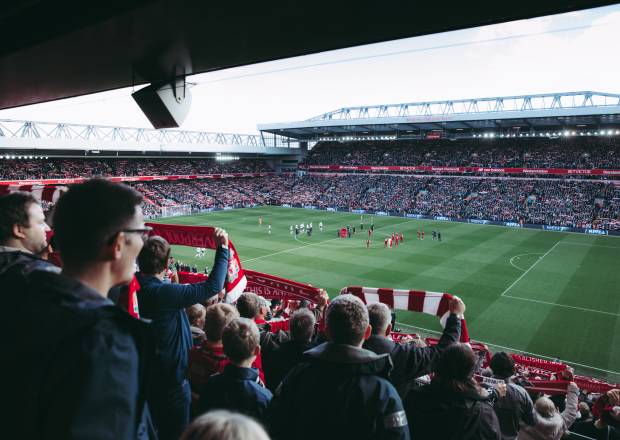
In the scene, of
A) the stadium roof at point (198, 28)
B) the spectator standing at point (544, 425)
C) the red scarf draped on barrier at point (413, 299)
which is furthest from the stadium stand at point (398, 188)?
the stadium roof at point (198, 28)

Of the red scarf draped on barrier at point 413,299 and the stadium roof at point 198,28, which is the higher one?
the stadium roof at point 198,28

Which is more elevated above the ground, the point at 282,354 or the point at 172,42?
the point at 172,42

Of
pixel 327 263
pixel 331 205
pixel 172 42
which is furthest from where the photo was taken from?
pixel 331 205

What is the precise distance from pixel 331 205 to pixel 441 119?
1936 cm

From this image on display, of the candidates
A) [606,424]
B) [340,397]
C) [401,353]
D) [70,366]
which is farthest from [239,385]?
[606,424]

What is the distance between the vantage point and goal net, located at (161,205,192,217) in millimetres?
50531

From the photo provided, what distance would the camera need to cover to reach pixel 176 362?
371cm

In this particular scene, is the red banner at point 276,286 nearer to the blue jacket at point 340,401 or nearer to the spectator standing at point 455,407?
the spectator standing at point 455,407

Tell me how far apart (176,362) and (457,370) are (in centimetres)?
246

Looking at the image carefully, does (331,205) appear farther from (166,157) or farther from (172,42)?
(172,42)

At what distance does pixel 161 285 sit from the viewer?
3.77m

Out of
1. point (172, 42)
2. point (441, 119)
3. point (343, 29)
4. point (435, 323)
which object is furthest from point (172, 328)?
point (441, 119)

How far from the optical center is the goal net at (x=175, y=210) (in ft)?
166

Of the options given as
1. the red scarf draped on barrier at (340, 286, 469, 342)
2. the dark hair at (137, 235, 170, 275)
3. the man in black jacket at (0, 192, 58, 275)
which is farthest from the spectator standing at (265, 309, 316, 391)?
the man in black jacket at (0, 192, 58, 275)
